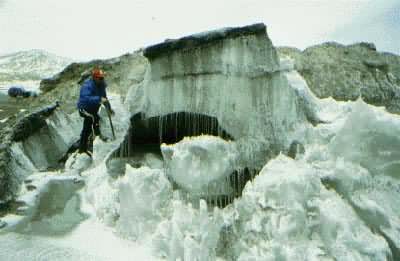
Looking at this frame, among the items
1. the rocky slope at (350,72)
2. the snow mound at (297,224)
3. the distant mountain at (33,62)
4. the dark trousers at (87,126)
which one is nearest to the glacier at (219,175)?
the snow mound at (297,224)

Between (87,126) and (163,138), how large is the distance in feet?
4.84

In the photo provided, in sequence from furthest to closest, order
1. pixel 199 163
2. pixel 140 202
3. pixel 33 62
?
pixel 33 62, pixel 199 163, pixel 140 202

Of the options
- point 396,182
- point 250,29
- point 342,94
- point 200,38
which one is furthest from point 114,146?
point 342,94

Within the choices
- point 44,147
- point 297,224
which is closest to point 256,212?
point 297,224

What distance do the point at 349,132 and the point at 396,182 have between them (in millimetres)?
876

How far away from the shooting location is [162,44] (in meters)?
6.82

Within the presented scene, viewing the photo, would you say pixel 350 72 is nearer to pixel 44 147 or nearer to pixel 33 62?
pixel 44 147

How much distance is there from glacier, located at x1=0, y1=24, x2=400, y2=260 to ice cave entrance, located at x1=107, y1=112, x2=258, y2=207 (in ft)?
0.07

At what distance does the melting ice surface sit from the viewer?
4637mm

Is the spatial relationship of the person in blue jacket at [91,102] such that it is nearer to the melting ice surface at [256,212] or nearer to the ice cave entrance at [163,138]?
the ice cave entrance at [163,138]

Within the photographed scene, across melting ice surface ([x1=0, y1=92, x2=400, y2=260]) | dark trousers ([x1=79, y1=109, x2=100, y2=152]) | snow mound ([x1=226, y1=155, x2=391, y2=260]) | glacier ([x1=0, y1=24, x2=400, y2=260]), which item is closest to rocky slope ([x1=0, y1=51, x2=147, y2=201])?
glacier ([x1=0, y1=24, x2=400, y2=260])

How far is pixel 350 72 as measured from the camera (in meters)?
10.5

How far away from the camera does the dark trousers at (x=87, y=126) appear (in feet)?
24.8

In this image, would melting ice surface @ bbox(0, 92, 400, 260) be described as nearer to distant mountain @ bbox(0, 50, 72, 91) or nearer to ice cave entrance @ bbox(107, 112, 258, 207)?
ice cave entrance @ bbox(107, 112, 258, 207)
